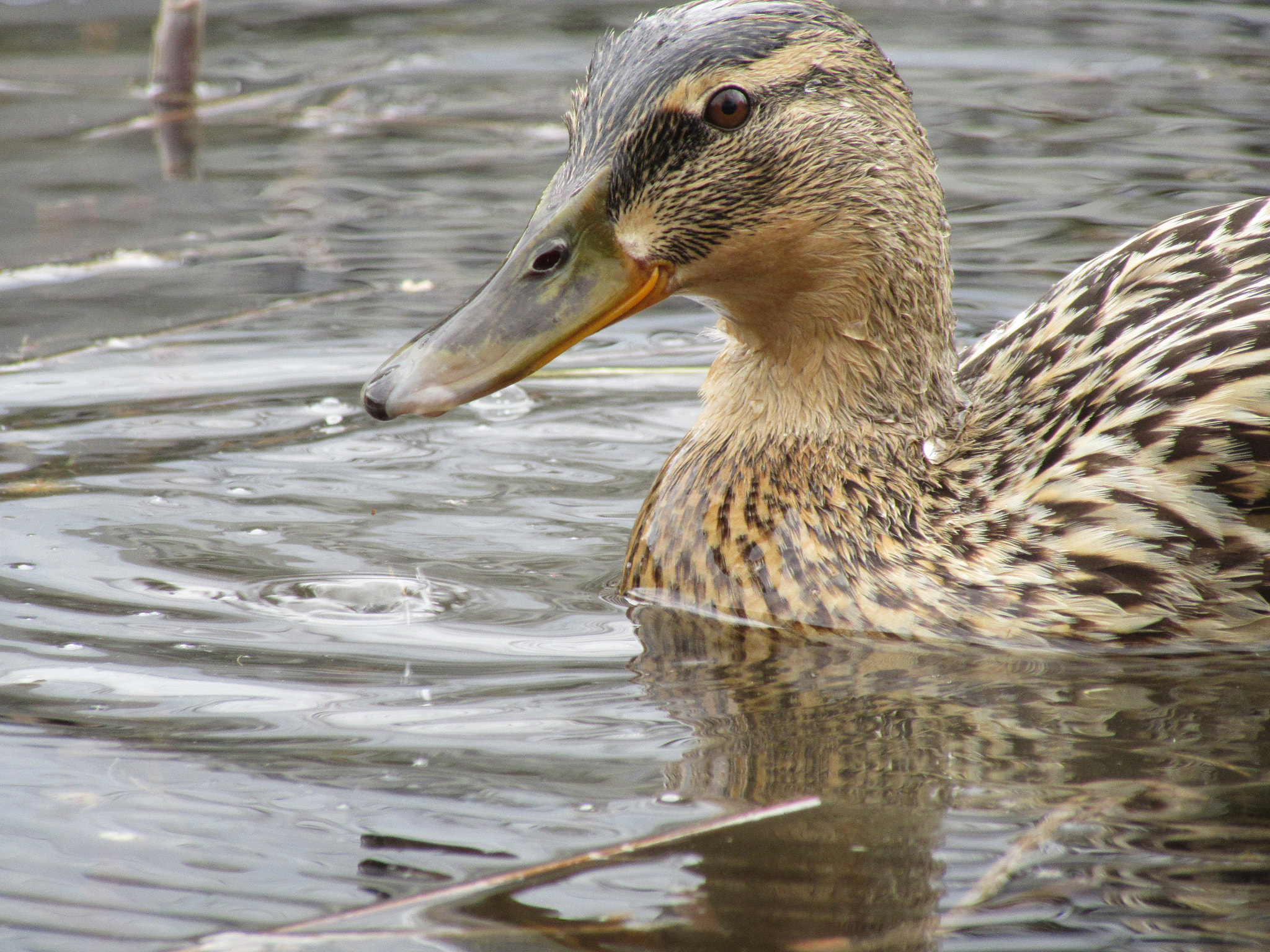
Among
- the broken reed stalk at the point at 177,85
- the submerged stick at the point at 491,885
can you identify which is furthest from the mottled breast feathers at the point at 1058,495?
the broken reed stalk at the point at 177,85

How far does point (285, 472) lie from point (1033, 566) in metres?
2.50

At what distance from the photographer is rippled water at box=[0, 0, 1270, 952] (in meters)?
3.16

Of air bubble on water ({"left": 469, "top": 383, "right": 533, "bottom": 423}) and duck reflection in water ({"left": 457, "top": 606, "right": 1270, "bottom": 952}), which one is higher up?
air bubble on water ({"left": 469, "top": 383, "right": 533, "bottom": 423})

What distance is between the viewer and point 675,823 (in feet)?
11.2

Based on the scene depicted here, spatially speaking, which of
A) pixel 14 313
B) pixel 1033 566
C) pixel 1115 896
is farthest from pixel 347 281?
pixel 1115 896

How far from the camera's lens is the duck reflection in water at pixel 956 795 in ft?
9.97

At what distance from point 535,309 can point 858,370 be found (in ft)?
3.34

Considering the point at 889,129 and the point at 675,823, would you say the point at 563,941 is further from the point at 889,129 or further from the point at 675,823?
the point at 889,129

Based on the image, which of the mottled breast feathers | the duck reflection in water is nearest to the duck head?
the mottled breast feathers

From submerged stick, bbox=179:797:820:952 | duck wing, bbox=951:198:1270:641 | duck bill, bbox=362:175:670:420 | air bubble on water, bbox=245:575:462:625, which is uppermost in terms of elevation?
duck bill, bbox=362:175:670:420

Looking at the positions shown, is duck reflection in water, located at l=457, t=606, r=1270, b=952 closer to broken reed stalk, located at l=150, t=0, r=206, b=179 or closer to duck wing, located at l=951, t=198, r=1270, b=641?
duck wing, located at l=951, t=198, r=1270, b=641

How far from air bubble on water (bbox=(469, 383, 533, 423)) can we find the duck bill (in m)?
1.96

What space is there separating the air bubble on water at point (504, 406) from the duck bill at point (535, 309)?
77.2 inches

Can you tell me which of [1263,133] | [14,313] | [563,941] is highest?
[1263,133]
